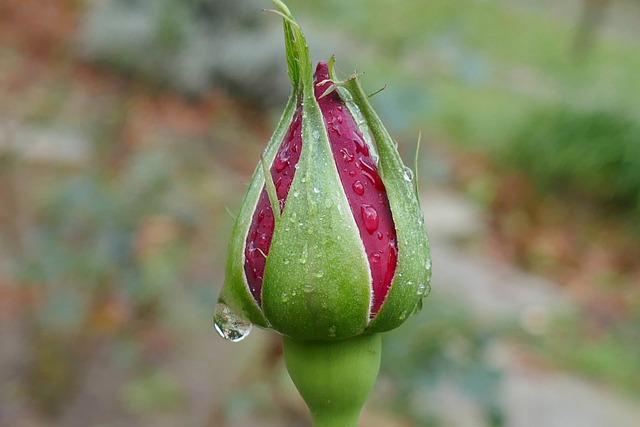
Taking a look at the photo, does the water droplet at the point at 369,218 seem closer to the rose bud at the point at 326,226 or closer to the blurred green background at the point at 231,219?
the rose bud at the point at 326,226

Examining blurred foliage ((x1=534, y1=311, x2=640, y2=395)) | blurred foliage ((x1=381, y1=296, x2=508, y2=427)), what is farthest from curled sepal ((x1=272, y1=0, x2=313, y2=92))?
blurred foliage ((x1=534, y1=311, x2=640, y2=395))

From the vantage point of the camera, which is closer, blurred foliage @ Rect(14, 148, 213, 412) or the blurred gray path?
blurred foliage @ Rect(14, 148, 213, 412)

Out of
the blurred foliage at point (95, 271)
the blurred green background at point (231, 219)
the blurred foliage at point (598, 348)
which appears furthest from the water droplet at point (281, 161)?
the blurred foliage at point (598, 348)

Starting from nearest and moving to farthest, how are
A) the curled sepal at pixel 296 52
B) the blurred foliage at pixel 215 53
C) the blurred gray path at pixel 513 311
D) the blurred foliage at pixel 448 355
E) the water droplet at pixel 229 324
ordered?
the curled sepal at pixel 296 52 < the water droplet at pixel 229 324 < the blurred foliage at pixel 448 355 < the blurred gray path at pixel 513 311 < the blurred foliage at pixel 215 53

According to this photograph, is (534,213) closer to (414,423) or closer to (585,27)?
(414,423)

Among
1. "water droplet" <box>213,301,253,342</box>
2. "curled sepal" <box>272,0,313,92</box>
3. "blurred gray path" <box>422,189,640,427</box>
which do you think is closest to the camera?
"curled sepal" <box>272,0,313,92</box>

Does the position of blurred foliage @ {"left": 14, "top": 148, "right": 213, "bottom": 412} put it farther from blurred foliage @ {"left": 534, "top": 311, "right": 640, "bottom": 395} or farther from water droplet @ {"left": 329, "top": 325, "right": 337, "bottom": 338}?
blurred foliage @ {"left": 534, "top": 311, "right": 640, "bottom": 395}

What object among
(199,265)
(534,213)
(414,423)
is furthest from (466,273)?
(414,423)
